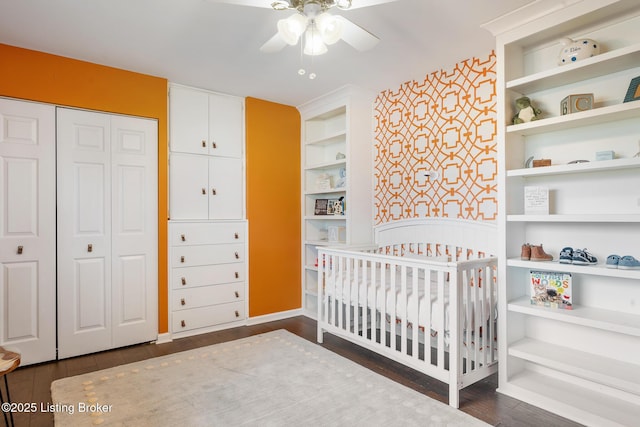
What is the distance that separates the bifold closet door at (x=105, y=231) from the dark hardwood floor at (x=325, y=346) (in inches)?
7.4

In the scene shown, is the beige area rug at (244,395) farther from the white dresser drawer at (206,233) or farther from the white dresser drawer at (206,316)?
the white dresser drawer at (206,233)

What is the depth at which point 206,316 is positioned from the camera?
348 centimetres

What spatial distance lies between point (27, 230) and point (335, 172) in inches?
113

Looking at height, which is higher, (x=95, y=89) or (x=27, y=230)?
(x=95, y=89)

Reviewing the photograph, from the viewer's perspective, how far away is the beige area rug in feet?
6.28

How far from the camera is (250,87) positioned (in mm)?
3475

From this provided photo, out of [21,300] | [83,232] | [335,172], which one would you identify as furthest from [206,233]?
[335,172]

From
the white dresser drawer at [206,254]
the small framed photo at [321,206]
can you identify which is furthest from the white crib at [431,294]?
the white dresser drawer at [206,254]

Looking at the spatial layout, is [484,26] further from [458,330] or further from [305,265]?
[305,265]

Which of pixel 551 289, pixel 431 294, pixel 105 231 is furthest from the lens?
pixel 105 231

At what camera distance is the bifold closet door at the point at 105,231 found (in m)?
2.83

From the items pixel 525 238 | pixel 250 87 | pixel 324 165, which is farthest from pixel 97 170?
pixel 525 238

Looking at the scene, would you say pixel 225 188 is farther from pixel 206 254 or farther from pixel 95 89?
pixel 95 89

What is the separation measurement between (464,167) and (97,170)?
3026 millimetres
